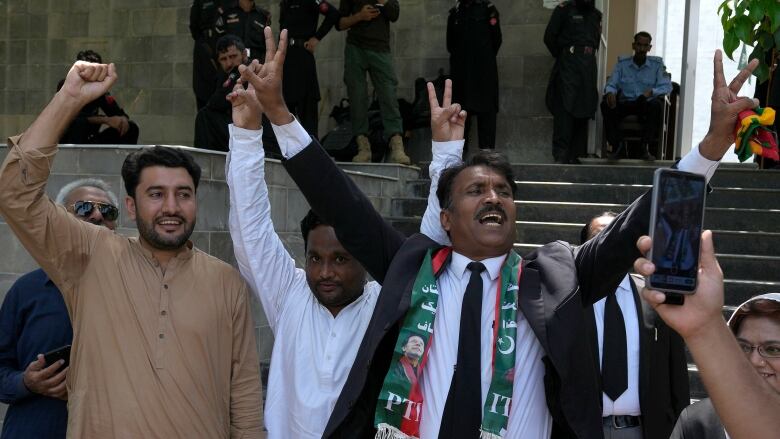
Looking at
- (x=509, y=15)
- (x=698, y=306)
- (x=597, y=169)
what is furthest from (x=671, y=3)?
(x=698, y=306)

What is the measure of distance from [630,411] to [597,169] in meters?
5.31

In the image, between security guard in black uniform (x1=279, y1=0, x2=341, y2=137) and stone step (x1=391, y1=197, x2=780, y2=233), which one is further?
security guard in black uniform (x1=279, y1=0, x2=341, y2=137)

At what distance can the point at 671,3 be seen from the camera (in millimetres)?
23859

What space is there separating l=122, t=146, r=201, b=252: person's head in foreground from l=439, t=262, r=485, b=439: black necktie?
1100 millimetres

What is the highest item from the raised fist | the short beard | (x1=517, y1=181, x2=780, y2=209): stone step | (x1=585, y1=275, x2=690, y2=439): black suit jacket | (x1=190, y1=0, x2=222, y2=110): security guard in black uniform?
(x1=190, y1=0, x2=222, y2=110): security guard in black uniform

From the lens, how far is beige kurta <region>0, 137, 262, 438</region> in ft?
10.1

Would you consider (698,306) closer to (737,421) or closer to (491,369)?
(737,421)

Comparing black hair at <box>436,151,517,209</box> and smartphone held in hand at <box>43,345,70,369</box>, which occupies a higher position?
black hair at <box>436,151,517,209</box>

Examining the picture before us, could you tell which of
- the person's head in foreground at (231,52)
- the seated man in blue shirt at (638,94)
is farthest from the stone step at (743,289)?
the seated man in blue shirt at (638,94)

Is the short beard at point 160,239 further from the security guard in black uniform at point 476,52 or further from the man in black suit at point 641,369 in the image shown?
the security guard in black uniform at point 476,52

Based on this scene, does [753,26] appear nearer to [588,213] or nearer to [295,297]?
[295,297]

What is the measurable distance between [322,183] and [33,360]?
1395 millimetres

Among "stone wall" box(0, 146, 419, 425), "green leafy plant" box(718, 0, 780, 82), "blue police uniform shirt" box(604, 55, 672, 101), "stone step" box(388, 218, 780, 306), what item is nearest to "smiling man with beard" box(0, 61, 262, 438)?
"stone wall" box(0, 146, 419, 425)

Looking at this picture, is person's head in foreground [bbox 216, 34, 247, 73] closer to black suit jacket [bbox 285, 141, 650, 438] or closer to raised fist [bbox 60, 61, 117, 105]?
raised fist [bbox 60, 61, 117, 105]
